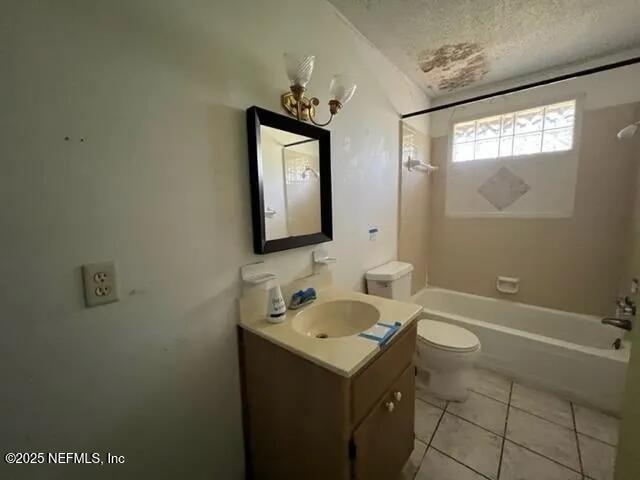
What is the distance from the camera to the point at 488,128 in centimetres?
228

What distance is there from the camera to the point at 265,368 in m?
0.95

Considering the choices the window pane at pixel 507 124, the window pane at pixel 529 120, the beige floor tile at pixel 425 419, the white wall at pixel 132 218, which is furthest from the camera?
the window pane at pixel 507 124

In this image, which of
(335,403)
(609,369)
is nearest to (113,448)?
(335,403)

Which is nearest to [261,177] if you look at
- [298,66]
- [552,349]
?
[298,66]

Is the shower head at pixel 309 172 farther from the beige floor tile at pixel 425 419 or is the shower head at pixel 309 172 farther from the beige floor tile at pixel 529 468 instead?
the beige floor tile at pixel 529 468

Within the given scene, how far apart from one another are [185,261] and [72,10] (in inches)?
27.7

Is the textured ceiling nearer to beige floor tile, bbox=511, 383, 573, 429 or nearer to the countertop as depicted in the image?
the countertop

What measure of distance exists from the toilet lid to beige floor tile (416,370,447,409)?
30 cm

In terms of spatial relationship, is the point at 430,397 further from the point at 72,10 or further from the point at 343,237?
the point at 72,10

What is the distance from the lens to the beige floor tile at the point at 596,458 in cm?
115

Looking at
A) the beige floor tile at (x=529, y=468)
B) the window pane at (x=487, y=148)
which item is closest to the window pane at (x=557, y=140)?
the window pane at (x=487, y=148)

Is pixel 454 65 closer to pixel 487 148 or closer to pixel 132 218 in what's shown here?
pixel 487 148

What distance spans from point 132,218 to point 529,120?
2.85 m

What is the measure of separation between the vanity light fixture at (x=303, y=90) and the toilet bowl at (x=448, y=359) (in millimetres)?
1502
